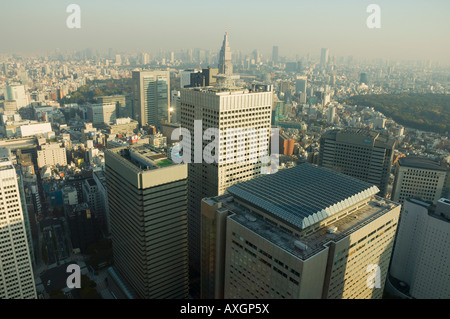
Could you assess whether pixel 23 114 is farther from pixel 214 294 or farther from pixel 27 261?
pixel 214 294

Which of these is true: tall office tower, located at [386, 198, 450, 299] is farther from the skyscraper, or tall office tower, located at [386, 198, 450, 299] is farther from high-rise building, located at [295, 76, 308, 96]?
high-rise building, located at [295, 76, 308, 96]

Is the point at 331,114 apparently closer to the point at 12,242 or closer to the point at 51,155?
the point at 51,155

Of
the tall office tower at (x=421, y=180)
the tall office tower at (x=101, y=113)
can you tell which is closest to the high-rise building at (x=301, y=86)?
the tall office tower at (x=101, y=113)

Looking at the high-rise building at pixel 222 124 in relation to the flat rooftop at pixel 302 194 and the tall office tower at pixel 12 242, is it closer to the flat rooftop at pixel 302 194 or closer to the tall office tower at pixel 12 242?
the flat rooftop at pixel 302 194

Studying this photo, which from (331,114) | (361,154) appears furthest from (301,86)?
(361,154)

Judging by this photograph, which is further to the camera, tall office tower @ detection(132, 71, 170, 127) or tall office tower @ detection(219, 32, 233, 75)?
tall office tower @ detection(219, 32, 233, 75)

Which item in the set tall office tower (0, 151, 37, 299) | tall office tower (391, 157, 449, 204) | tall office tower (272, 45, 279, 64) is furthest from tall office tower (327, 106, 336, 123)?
tall office tower (272, 45, 279, 64)

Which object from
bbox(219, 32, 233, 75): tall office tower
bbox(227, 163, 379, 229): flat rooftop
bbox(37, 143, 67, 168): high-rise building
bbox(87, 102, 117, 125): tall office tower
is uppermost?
bbox(219, 32, 233, 75): tall office tower
